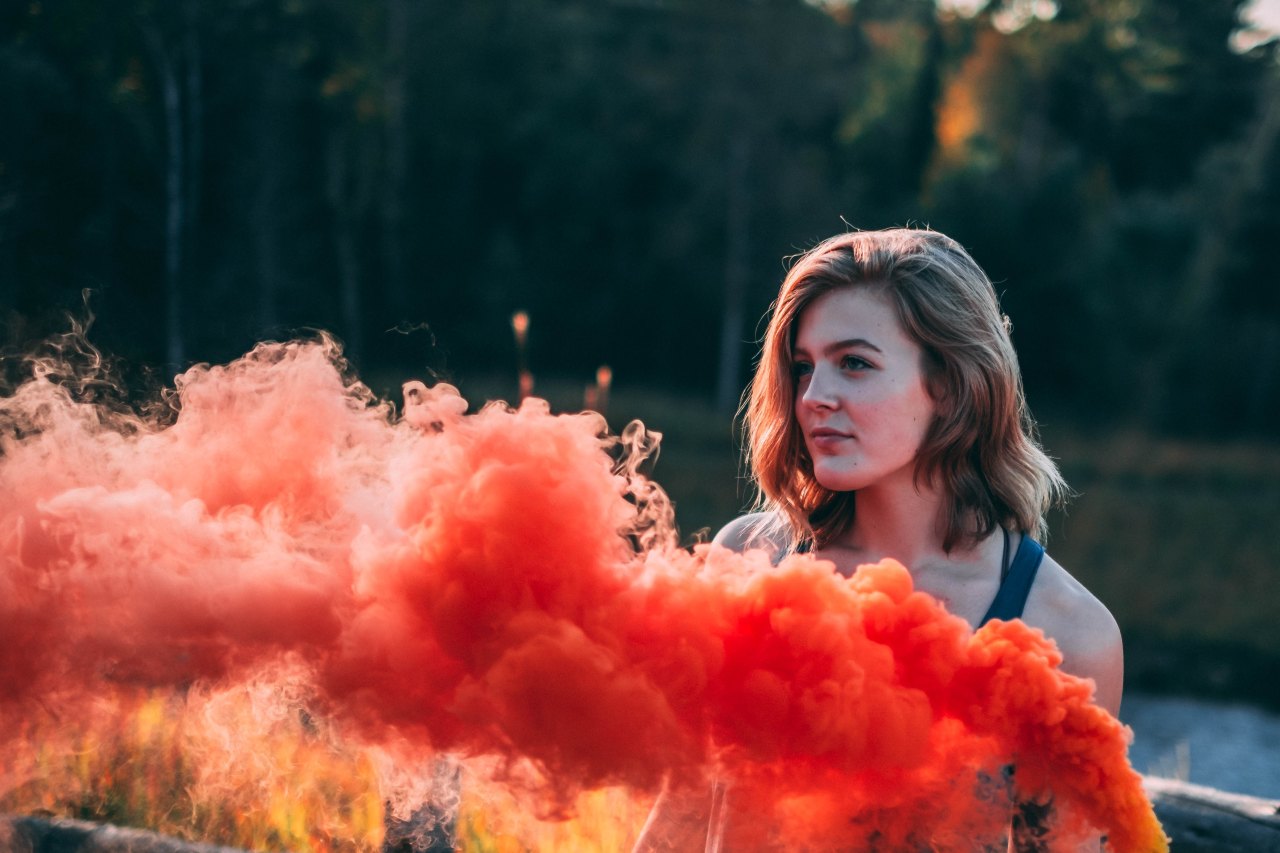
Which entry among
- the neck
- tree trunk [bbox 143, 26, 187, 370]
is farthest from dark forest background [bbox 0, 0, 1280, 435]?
the neck

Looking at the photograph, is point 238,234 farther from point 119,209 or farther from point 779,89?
point 779,89

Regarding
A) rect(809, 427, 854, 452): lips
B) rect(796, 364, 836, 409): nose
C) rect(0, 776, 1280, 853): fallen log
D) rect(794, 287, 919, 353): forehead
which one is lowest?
rect(0, 776, 1280, 853): fallen log

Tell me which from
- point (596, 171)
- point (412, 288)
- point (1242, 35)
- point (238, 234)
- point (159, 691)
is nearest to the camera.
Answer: point (159, 691)

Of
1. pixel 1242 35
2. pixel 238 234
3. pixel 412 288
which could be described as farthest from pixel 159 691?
pixel 1242 35

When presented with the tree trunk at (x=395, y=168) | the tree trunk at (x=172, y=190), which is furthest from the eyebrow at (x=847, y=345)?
the tree trunk at (x=395, y=168)

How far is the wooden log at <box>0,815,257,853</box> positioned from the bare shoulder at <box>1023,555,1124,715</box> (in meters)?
1.89

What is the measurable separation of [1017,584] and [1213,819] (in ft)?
4.30

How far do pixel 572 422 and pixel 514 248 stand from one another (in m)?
21.7

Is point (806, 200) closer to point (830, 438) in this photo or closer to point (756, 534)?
point (756, 534)

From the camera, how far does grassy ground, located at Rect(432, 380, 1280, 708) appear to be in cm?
902

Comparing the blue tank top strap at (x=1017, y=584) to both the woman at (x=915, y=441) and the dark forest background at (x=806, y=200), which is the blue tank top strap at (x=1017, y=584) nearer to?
the woman at (x=915, y=441)

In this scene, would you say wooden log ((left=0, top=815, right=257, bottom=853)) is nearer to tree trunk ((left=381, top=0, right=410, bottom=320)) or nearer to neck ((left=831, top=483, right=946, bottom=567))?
neck ((left=831, top=483, right=946, bottom=567))

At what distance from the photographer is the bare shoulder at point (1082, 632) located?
7.09ft

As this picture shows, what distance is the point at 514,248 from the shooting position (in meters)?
23.1
